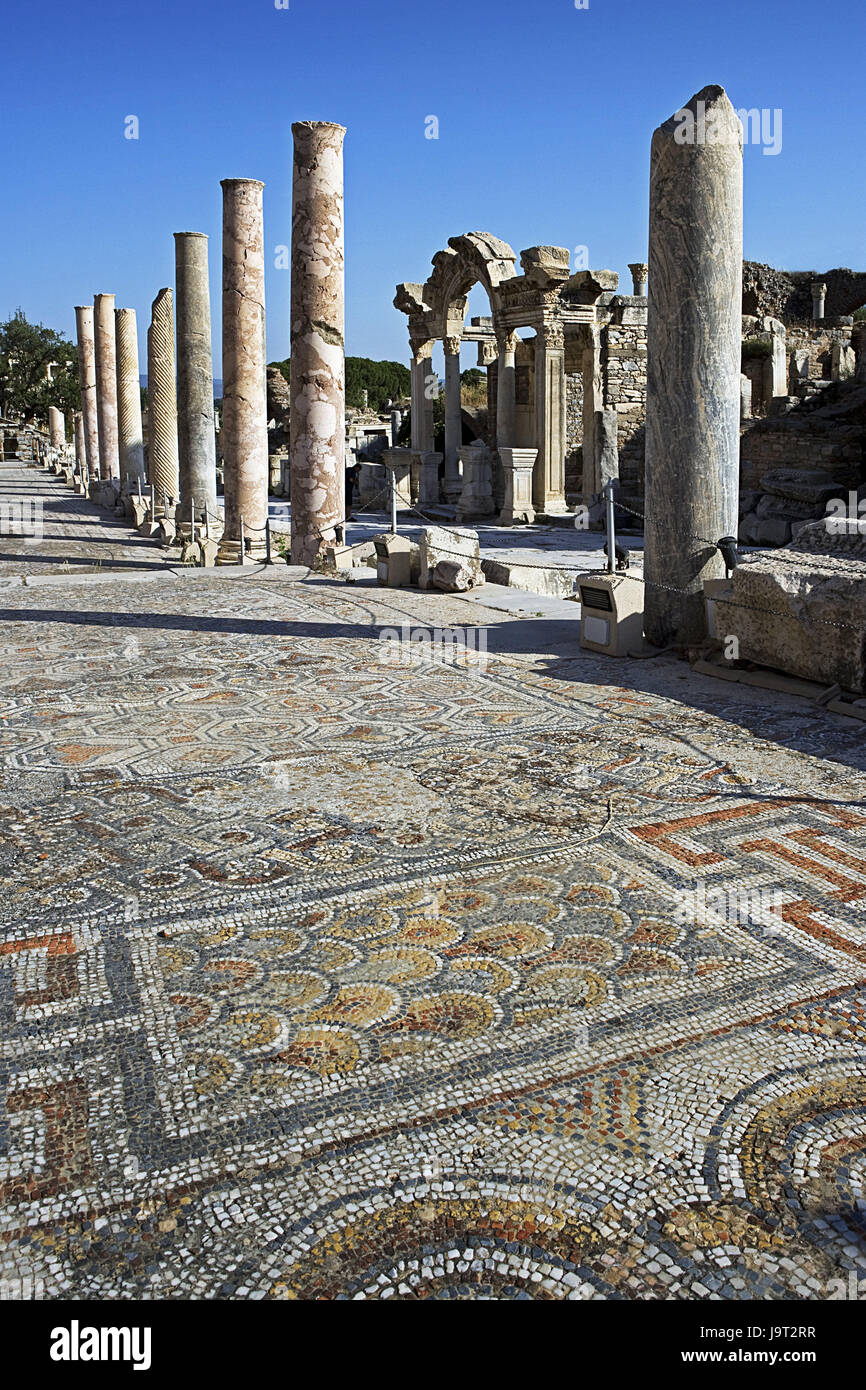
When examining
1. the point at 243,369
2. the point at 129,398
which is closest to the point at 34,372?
the point at 129,398

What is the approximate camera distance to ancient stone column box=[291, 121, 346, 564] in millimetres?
11125

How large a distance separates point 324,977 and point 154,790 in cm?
195

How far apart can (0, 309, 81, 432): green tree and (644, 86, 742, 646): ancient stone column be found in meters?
51.6

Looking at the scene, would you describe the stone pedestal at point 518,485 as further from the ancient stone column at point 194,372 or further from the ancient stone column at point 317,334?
the ancient stone column at point 317,334

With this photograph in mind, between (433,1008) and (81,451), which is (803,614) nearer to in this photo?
(433,1008)

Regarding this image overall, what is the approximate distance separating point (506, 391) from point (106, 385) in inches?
365

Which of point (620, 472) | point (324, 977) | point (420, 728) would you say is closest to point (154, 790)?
point (420, 728)

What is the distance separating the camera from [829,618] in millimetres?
6312

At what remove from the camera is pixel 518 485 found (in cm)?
1964

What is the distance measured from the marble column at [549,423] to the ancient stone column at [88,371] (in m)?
11.2

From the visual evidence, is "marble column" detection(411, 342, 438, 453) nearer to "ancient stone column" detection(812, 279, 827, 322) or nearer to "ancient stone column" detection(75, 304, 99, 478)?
"ancient stone column" detection(75, 304, 99, 478)

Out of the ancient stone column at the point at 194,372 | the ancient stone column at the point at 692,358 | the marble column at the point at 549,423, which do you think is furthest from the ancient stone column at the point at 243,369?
the marble column at the point at 549,423

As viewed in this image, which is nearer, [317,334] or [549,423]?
[317,334]

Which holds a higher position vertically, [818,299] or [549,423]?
[818,299]
